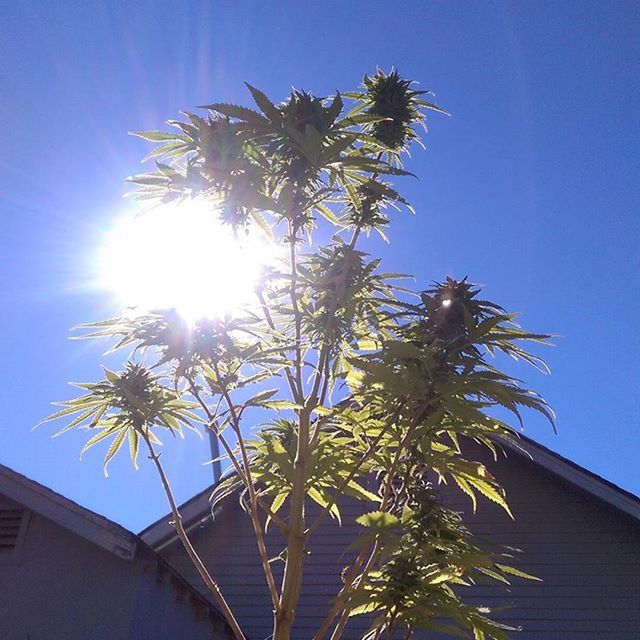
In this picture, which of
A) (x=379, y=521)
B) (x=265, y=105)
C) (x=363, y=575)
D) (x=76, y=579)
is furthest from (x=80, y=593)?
(x=265, y=105)

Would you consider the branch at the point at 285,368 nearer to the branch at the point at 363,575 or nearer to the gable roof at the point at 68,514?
the branch at the point at 363,575

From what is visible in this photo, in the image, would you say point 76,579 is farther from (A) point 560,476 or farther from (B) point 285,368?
(A) point 560,476

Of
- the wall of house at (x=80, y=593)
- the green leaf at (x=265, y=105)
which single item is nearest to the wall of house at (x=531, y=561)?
the wall of house at (x=80, y=593)

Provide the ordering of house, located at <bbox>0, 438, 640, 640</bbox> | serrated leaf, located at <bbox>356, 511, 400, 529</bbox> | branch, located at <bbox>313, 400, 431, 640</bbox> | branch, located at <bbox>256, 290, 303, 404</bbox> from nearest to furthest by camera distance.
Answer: serrated leaf, located at <bbox>356, 511, 400, 529</bbox> → branch, located at <bbox>313, 400, 431, 640</bbox> → branch, located at <bbox>256, 290, 303, 404</bbox> → house, located at <bbox>0, 438, 640, 640</bbox>

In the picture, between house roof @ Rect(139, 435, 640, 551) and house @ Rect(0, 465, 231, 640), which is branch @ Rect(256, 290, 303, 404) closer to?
house @ Rect(0, 465, 231, 640)

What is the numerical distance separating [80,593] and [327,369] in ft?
16.3

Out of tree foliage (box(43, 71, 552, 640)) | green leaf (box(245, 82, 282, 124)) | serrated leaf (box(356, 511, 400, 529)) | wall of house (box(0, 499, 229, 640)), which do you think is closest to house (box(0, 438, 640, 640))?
wall of house (box(0, 499, 229, 640))

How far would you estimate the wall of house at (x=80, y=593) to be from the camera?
677cm

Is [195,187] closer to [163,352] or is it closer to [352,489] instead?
[163,352]

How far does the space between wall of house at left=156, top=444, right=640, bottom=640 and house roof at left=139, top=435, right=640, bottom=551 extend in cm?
40

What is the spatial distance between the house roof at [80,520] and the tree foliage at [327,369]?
291 cm

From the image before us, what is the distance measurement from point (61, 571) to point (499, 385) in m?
6.03

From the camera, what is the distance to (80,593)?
700 centimetres

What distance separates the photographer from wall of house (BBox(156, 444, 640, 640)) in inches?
319
